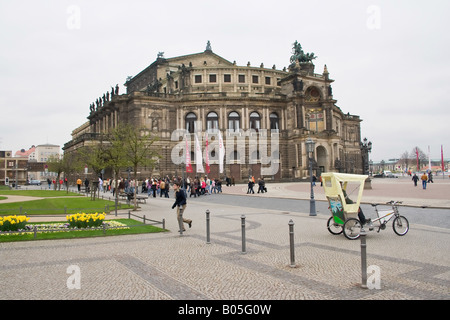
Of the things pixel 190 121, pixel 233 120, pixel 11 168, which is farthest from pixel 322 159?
pixel 11 168

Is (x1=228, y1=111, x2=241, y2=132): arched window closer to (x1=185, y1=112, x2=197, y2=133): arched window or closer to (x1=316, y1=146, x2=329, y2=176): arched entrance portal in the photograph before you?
(x1=185, y1=112, x2=197, y2=133): arched window

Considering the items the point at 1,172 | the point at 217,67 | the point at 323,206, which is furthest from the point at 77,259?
the point at 1,172

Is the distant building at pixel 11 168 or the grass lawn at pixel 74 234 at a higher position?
the distant building at pixel 11 168

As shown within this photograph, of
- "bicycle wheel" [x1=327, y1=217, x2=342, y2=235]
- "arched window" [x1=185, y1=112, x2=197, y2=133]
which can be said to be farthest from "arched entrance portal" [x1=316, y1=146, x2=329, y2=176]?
"bicycle wheel" [x1=327, y1=217, x2=342, y2=235]

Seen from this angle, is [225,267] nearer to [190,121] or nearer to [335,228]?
[335,228]

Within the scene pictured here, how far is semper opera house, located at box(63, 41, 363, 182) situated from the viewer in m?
59.6

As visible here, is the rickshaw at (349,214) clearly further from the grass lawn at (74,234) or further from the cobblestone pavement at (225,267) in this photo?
the grass lawn at (74,234)

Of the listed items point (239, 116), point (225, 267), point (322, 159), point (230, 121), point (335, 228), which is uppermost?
point (239, 116)

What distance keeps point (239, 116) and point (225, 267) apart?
5478 cm

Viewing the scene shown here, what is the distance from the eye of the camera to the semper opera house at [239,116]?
59.6 metres

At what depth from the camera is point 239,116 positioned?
62062mm

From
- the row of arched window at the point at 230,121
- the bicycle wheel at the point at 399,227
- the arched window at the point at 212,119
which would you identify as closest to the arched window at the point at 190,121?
the row of arched window at the point at 230,121

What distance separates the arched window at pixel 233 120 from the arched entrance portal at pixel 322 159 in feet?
52.8

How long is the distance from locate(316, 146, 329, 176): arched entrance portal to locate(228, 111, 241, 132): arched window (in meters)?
16.1
